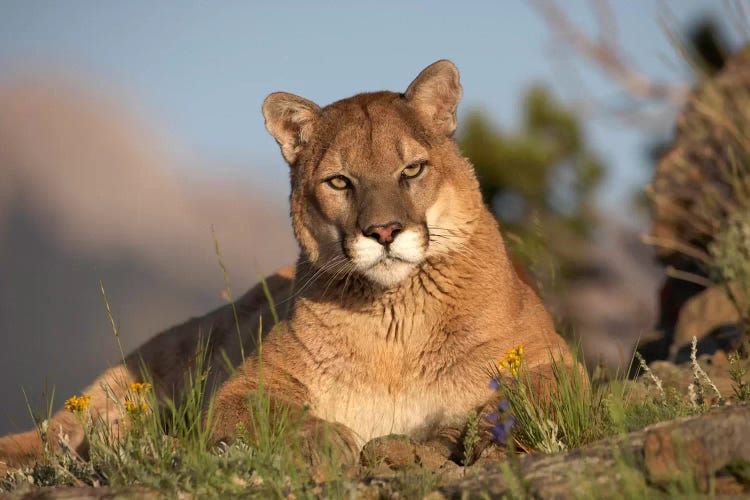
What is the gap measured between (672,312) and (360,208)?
5.89 meters

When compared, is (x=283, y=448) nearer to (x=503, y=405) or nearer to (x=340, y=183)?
(x=503, y=405)

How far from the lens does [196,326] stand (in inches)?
308

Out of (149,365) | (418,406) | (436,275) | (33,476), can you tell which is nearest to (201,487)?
(33,476)

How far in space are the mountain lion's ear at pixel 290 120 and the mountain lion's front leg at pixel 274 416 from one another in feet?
4.58

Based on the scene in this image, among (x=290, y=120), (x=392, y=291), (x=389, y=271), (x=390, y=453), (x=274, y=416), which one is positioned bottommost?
(x=390, y=453)

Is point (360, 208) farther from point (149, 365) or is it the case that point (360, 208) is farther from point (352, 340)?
point (149, 365)

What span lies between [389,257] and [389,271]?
98mm

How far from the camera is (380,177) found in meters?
5.36

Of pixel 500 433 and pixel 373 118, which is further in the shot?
pixel 373 118

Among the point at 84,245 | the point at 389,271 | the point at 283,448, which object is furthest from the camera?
the point at 84,245

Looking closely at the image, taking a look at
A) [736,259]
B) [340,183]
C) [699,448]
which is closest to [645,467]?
[699,448]

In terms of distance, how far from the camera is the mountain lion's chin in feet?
16.8

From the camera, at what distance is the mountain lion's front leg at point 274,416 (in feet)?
14.3

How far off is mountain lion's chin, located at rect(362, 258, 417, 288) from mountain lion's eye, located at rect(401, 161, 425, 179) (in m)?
0.56
